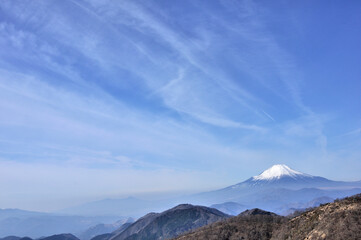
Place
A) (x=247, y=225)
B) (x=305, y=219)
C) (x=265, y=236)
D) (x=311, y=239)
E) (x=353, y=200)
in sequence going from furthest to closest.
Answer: (x=247, y=225) → (x=265, y=236) → (x=305, y=219) → (x=353, y=200) → (x=311, y=239)

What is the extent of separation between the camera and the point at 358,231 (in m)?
48.3

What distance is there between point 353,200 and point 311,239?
14188 mm

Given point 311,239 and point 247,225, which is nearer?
point 311,239

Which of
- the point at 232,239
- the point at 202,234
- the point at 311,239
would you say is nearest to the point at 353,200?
the point at 311,239

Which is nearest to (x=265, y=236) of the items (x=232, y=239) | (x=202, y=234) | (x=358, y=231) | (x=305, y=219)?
(x=232, y=239)

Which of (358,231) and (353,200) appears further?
→ (353,200)

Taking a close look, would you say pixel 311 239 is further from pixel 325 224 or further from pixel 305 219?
pixel 305 219

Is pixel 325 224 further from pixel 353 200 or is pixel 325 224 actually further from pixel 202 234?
pixel 202 234

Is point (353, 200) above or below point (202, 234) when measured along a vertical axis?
above

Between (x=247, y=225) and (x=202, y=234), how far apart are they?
53.7ft

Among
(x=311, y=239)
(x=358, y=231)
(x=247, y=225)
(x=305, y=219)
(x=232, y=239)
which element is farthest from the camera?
(x=247, y=225)

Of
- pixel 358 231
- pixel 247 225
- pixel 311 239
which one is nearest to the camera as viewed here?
pixel 358 231

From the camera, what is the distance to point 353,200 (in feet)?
203

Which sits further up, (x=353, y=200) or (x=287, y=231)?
(x=353, y=200)
